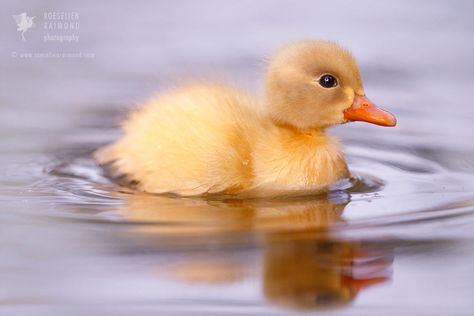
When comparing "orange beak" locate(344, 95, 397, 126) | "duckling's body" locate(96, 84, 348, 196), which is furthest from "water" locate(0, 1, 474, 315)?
"orange beak" locate(344, 95, 397, 126)

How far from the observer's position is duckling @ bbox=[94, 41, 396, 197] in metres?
4.78

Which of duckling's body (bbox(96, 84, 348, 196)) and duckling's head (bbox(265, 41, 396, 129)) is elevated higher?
duckling's head (bbox(265, 41, 396, 129))

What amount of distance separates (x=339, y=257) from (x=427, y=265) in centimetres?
29

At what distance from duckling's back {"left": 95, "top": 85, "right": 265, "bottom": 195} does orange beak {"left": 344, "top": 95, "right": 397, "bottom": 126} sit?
1.29 feet

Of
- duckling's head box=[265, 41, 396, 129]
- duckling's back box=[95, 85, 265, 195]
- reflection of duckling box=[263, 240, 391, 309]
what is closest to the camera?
reflection of duckling box=[263, 240, 391, 309]

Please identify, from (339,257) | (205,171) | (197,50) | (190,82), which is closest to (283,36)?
(197,50)

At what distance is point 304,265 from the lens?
12.6ft

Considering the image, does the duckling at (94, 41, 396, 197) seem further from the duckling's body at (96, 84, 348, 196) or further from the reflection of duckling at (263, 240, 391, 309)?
the reflection of duckling at (263, 240, 391, 309)

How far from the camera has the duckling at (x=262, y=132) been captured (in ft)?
15.7

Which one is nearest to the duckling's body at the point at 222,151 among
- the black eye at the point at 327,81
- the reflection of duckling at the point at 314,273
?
the black eye at the point at 327,81

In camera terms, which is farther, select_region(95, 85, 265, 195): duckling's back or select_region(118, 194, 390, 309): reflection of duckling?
select_region(95, 85, 265, 195): duckling's back

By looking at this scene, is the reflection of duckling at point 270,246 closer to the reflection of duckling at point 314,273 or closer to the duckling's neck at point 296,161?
the reflection of duckling at point 314,273

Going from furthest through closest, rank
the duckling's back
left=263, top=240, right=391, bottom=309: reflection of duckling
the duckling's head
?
the duckling's head
the duckling's back
left=263, top=240, right=391, bottom=309: reflection of duckling

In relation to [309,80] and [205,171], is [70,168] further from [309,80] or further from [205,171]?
[309,80]
